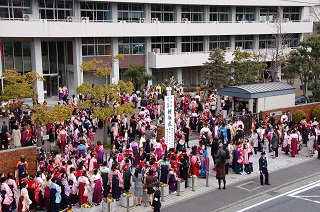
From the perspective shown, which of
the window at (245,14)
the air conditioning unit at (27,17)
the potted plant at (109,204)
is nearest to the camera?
the potted plant at (109,204)

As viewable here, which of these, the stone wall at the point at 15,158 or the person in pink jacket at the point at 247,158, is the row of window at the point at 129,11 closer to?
the stone wall at the point at 15,158

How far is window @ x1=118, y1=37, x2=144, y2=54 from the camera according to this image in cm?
3922

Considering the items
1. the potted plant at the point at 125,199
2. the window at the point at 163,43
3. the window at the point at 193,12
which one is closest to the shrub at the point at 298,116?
the potted plant at the point at 125,199

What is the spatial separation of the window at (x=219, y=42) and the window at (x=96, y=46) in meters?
12.8

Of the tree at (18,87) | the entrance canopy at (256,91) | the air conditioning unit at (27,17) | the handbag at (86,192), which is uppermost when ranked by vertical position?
the air conditioning unit at (27,17)

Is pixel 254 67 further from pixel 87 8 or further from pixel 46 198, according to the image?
pixel 46 198

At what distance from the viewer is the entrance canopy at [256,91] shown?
2480 centimetres

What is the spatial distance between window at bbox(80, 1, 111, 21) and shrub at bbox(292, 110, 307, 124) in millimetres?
20081

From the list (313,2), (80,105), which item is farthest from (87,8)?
→ (313,2)

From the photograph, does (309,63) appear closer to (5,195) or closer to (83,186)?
(83,186)

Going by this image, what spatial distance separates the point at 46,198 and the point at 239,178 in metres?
8.25

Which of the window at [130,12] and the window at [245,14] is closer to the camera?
the window at [130,12]

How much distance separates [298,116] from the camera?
2591 cm

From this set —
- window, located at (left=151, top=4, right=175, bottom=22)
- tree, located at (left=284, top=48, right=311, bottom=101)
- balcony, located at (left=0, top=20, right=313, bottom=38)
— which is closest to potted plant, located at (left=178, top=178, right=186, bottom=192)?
tree, located at (left=284, top=48, right=311, bottom=101)
